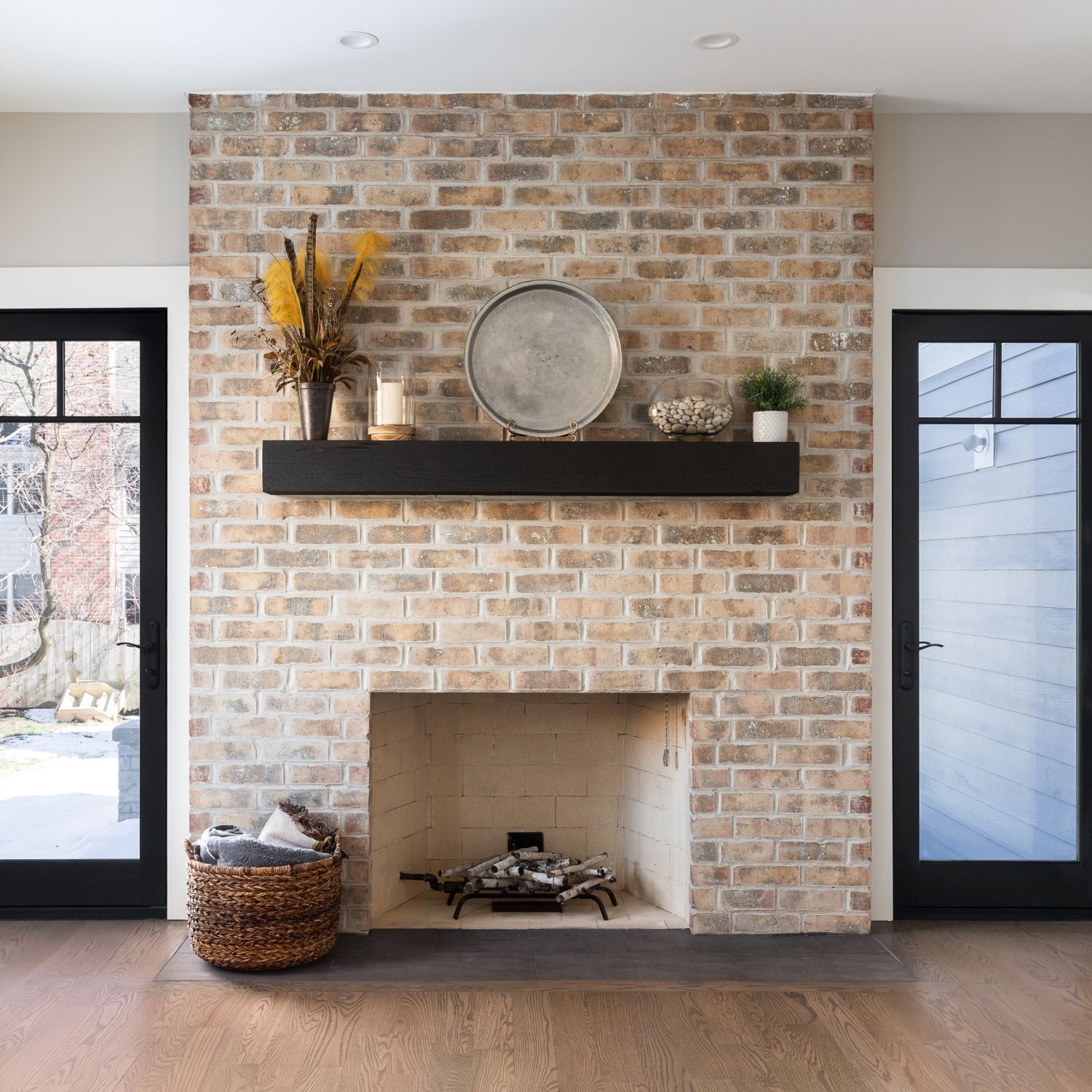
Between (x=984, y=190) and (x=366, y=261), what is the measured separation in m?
2.07

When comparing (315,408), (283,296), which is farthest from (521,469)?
(283,296)

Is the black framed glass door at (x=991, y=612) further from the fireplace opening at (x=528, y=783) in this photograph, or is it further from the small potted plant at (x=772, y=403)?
the fireplace opening at (x=528, y=783)

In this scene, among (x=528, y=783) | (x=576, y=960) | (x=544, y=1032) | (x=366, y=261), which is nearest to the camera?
(x=544, y=1032)

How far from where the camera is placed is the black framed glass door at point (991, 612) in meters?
3.27

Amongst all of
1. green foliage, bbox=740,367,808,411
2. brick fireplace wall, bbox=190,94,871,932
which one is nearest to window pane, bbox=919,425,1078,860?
brick fireplace wall, bbox=190,94,871,932

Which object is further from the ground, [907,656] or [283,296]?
[283,296]

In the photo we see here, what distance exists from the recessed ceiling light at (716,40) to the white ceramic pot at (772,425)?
1.06m

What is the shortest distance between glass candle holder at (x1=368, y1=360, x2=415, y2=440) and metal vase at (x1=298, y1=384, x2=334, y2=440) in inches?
5.2

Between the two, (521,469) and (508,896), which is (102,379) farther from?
(508,896)

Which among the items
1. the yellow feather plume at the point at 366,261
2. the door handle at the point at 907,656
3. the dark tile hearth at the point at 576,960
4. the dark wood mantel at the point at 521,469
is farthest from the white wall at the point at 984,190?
the dark tile hearth at the point at 576,960

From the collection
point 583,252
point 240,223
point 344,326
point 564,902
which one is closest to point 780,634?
point 564,902

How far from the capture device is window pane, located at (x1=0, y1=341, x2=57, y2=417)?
3.29m

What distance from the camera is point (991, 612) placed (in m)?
3.30

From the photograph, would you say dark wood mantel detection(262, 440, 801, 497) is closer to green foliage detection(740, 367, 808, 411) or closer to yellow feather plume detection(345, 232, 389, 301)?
green foliage detection(740, 367, 808, 411)
